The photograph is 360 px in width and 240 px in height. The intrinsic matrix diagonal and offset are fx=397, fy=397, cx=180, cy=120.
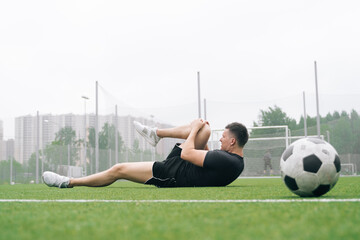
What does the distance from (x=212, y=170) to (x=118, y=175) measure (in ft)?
3.92

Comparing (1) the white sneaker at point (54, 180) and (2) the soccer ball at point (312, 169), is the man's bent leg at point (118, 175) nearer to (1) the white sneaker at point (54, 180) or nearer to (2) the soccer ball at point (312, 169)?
(1) the white sneaker at point (54, 180)

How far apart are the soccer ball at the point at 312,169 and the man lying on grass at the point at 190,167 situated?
56.9 inches

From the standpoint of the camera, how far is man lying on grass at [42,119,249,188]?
4.64m

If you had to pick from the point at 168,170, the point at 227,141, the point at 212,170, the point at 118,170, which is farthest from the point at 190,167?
the point at 118,170

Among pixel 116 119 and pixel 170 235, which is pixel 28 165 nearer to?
pixel 116 119

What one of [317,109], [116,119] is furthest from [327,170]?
[116,119]

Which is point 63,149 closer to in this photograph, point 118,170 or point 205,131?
point 118,170

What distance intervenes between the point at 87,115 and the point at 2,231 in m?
17.8

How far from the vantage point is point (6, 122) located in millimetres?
17312

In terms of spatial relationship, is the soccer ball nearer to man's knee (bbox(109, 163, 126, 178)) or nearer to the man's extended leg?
the man's extended leg

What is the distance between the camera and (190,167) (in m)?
5.06

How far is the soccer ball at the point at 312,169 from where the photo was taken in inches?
121

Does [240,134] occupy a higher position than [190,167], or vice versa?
[240,134]

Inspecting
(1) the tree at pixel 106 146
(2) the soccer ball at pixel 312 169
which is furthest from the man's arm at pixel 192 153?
(1) the tree at pixel 106 146
